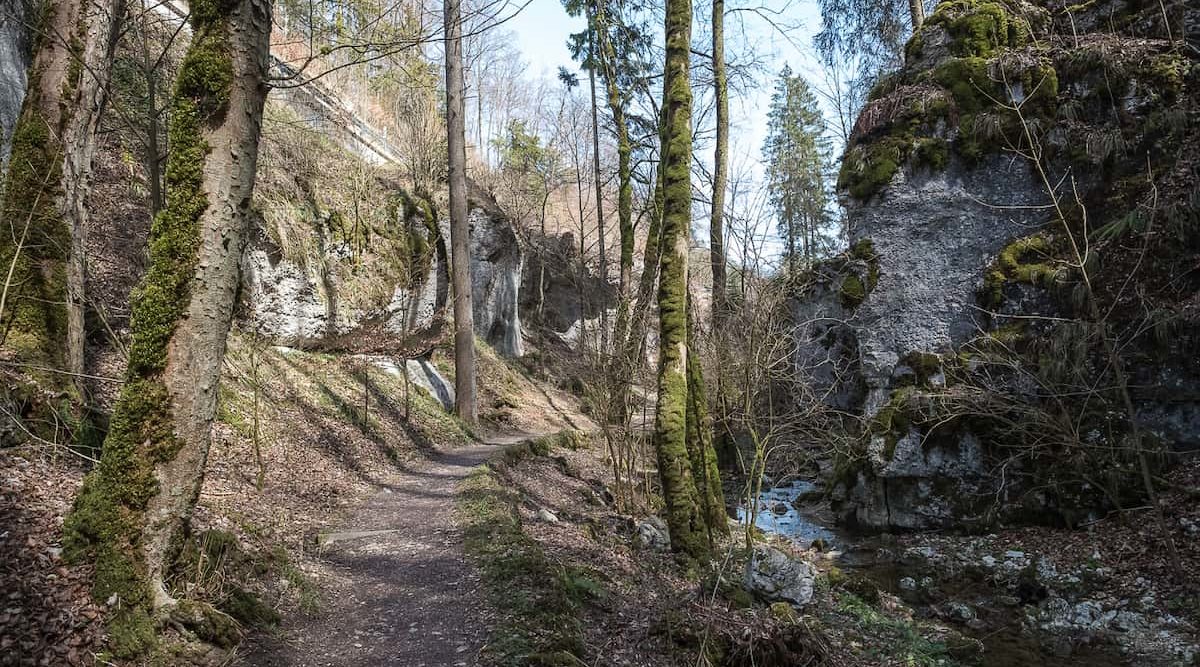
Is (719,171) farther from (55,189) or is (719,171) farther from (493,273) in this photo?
(55,189)

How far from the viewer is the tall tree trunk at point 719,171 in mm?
11336

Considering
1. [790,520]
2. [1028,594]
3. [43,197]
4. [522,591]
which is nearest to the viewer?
[522,591]

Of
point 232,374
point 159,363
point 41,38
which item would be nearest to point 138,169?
point 232,374

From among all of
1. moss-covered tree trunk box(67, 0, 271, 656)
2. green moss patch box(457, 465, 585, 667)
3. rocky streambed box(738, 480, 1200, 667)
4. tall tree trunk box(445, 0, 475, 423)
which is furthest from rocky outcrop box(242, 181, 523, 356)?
rocky streambed box(738, 480, 1200, 667)

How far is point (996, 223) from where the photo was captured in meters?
11.1

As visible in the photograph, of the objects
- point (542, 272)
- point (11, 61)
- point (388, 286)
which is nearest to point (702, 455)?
point (11, 61)

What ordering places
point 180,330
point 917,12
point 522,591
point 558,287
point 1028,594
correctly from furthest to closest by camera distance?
point 558,287
point 917,12
point 1028,594
point 522,591
point 180,330

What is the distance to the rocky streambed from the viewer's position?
5922mm

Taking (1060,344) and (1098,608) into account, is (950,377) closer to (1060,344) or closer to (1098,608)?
(1060,344)

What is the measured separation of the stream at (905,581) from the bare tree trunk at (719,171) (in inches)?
Result: 155

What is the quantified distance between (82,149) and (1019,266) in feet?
43.1

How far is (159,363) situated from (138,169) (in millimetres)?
9336

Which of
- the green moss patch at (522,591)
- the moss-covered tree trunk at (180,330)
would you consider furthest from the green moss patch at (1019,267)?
the moss-covered tree trunk at (180,330)

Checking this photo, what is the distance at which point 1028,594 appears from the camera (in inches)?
284
